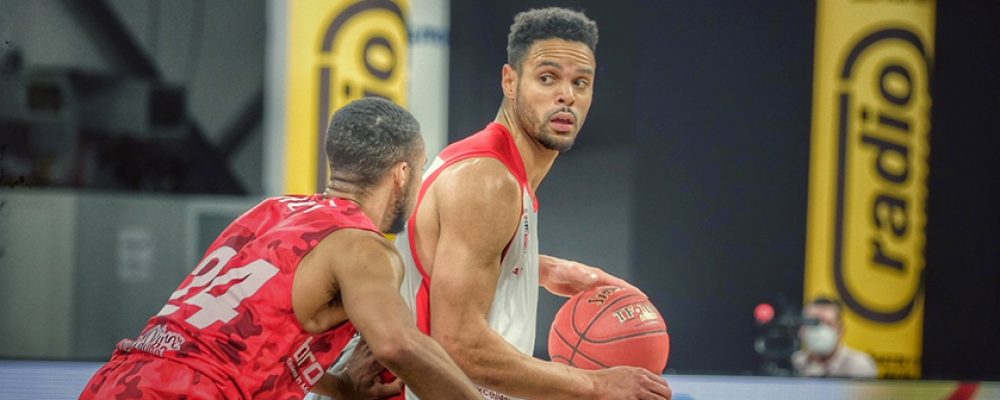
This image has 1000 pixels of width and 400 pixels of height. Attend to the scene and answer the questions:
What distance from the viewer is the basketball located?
2650mm

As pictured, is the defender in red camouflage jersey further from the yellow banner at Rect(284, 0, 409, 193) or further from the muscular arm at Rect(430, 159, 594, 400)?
the yellow banner at Rect(284, 0, 409, 193)

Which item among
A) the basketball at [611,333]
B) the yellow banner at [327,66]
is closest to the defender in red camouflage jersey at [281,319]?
the basketball at [611,333]

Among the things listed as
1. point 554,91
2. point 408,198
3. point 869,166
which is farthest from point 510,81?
point 869,166

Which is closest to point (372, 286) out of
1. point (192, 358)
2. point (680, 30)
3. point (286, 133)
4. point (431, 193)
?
point (192, 358)


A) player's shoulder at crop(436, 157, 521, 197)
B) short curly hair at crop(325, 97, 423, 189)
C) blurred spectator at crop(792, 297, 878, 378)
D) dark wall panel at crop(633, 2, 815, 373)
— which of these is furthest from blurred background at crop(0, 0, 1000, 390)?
short curly hair at crop(325, 97, 423, 189)

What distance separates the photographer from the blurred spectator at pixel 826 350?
5316 mm

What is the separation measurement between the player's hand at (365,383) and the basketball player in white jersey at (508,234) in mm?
147

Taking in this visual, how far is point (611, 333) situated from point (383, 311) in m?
0.89

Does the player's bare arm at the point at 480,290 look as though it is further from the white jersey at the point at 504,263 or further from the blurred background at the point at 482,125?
the blurred background at the point at 482,125

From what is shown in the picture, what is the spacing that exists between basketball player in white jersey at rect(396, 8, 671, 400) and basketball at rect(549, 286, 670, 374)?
4.1 inches

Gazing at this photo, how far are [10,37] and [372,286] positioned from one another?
4.33 m

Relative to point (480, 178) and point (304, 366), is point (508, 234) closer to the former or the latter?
point (480, 178)

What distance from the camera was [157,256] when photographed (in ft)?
17.9

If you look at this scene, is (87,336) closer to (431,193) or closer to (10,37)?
(10,37)
